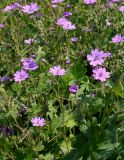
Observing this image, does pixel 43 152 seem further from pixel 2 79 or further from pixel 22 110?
pixel 2 79

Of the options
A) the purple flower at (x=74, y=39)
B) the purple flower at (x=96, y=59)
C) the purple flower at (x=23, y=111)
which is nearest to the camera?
the purple flower at (x=96, y=59)

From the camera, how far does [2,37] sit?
299 centimetres

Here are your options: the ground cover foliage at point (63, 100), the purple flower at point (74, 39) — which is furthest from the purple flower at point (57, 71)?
the purple flower at point (74, 39)

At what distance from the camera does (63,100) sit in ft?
7.30

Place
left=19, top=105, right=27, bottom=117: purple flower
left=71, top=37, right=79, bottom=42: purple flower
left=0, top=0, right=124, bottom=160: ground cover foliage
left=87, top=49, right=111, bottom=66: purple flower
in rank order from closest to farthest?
Answer: 1. left=0, top=0, right=124, bottom=160: ground cover foliage
2. left=87, top=49, right=111, bottom=66: purple flower
3. left=19, top=105, right=27, bottom=117: purple flower
4. left=71, top=37, right=79, bottom=42: purple flower

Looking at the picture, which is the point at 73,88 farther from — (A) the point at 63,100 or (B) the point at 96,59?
(B) the point at 96,59

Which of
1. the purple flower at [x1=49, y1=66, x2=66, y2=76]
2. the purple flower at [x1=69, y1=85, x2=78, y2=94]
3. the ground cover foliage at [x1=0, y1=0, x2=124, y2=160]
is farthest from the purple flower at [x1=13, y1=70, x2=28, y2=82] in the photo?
the purple flower at [x1=69, y1=85, x2=78, y2=94]

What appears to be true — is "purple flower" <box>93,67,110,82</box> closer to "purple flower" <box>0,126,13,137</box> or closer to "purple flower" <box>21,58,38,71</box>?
"purple flower" <box>21,58,38,71</box>

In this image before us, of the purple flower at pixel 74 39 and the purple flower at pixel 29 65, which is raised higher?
the purple flower at pixel 74 39

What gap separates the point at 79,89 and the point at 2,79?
1.85 feet

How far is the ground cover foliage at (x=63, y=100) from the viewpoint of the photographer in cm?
187

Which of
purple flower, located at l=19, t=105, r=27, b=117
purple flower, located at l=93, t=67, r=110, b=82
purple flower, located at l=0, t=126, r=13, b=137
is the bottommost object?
purple flower, located at l=0, t=126, r=13, b=137

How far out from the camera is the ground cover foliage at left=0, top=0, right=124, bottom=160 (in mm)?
1874

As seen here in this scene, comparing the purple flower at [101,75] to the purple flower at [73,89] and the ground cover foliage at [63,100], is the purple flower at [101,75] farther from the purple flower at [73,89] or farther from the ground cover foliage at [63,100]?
the purple flower at [73,89]
